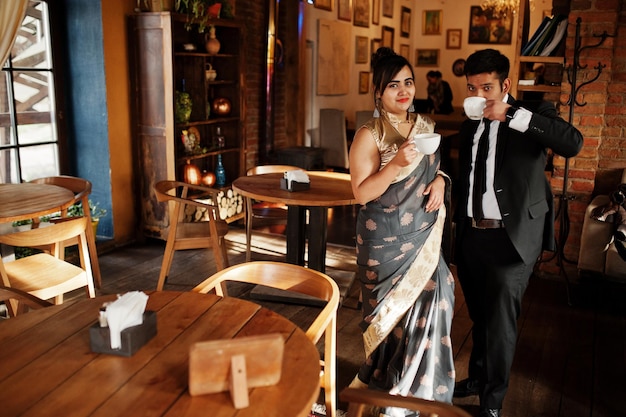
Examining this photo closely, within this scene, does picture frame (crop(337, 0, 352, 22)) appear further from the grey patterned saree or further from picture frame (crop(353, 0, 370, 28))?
the grey patterned saree

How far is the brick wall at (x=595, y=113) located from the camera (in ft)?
13.7

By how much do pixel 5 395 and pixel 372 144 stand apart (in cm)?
159

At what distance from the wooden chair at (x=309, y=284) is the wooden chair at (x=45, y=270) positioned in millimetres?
1185

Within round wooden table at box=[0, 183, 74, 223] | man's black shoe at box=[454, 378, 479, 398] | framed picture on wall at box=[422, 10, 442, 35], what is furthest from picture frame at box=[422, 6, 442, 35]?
man's black shoe at box=[454, 378, 479, 398]

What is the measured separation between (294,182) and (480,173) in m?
1.45

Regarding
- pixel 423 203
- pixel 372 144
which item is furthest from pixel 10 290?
pixel 423 203

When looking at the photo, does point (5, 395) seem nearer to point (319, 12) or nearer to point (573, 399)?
point (573, 399)

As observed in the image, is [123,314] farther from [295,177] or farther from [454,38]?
[454,38]

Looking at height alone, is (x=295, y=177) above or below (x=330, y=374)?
above

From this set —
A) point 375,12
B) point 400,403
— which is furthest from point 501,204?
point 375,12

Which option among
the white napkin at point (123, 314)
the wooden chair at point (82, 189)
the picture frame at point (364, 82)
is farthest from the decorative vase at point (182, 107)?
the picture frame at point (364, 82)

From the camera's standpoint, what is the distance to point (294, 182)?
12.3 ft

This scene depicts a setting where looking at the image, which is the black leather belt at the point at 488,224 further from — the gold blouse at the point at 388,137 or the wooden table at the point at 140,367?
the wooden table at the point at 140,367

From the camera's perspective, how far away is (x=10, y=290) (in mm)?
2164
